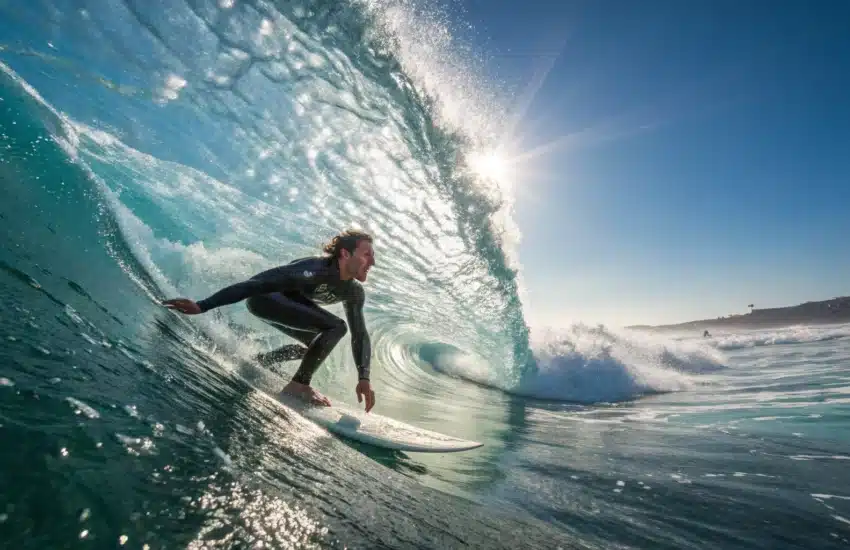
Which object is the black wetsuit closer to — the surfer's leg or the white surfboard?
the surfer's leg

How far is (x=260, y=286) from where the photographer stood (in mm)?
3680

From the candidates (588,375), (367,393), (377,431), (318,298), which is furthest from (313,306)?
(588,375)

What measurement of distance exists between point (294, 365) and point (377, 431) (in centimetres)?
275

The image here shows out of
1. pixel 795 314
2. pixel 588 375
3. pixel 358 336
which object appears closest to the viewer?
pixel 358 336

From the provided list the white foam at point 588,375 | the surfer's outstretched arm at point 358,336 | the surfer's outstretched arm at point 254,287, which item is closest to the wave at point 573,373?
the white foam at point 588,375

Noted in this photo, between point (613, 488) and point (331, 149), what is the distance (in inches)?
228

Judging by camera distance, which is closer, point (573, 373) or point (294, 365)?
point (294, 365)

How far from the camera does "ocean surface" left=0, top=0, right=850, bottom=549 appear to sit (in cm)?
130

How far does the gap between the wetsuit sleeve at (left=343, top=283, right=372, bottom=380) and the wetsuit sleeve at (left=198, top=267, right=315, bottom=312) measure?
51 centimetres

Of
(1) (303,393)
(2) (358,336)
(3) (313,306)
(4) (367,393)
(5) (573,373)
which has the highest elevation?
(5) (573,373)

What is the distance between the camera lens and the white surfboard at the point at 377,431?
3174 mm

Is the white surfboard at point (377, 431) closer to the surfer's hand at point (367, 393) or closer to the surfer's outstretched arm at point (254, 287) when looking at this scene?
the surfer's hand at point (367, 393)

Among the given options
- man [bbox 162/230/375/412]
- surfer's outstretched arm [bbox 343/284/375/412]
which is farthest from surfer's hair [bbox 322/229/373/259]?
surfer's outstretched arm [bbox 343/284/375/412]

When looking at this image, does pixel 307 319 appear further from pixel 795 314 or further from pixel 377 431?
pixel 795 314
